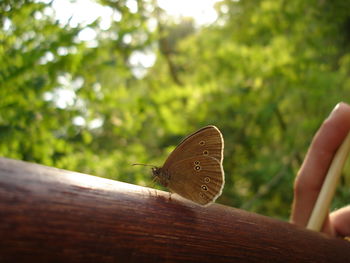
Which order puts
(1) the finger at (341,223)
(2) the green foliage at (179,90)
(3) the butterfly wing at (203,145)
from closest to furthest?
(3) the butterfly wing at (203,145) → (1) the finger at (341,223) → (2) the green foliage at (179,90)

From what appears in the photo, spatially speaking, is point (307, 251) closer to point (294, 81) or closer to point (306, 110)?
point (294, 81)

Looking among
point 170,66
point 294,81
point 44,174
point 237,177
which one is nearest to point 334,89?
point 294,81

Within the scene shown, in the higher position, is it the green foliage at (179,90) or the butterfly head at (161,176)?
the green foliage at (179,90)

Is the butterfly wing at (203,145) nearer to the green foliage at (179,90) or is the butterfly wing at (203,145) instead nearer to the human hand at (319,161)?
the human hand at (319,161)

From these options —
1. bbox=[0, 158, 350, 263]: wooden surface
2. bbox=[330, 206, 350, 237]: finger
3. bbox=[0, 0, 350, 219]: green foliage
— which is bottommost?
bbox=[0, 158, 350, 263]: wooden surface

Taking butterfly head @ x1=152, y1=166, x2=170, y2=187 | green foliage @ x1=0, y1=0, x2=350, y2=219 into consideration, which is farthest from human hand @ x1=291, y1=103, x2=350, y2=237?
green foliage @ x1=0, y1=0, x2=350, y2=219

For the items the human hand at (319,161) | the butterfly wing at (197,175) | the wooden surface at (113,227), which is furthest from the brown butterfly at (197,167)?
the wooden surface at (113,227)

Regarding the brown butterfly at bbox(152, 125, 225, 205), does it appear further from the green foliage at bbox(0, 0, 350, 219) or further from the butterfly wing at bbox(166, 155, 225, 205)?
the green foliage at bbox(0, 0, 350, 219)

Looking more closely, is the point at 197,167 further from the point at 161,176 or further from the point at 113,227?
the point at 113,227
